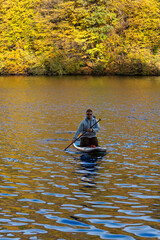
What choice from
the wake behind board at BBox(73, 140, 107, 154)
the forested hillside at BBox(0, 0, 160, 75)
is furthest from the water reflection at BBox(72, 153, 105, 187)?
the forested hillside at BBox(0, 0, 160, 75)

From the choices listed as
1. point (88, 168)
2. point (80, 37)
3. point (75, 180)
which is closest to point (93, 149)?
point (88, 168)

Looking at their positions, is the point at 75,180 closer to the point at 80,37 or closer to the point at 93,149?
the point at 93,149

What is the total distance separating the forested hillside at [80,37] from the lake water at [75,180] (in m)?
46.3

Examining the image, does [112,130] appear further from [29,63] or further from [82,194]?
[29,63]

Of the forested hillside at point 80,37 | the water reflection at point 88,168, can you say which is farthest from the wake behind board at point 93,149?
the forested hillside at point 80,37

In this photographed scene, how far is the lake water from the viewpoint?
748cm

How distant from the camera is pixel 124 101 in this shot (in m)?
33.8

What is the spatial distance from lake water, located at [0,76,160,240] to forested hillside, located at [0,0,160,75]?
46.3 metres

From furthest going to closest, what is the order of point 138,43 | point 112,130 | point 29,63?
1. point 29,63
2. point 138,43
3. point 112,130

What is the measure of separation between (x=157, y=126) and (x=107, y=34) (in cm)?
5250

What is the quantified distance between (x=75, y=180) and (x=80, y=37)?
6424 centimetres

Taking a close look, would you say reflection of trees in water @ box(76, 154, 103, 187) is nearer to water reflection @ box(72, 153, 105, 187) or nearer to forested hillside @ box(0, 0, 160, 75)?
water reflection @ box(72, 153, 105, 187)

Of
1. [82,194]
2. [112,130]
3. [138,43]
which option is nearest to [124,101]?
[112,130]

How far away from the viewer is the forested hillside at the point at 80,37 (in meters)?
69.5
